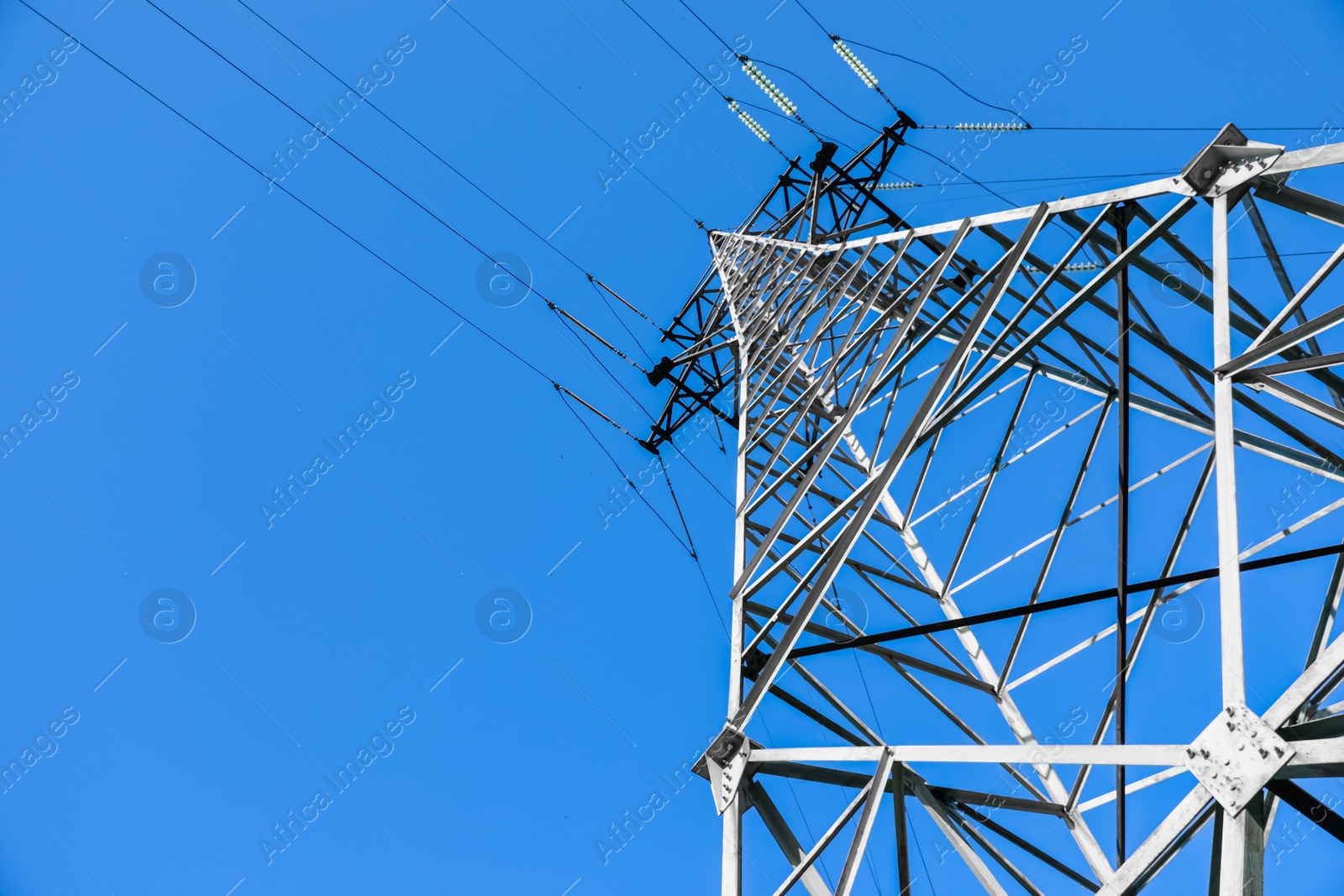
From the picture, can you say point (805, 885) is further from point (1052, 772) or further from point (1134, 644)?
point (1134, 644)

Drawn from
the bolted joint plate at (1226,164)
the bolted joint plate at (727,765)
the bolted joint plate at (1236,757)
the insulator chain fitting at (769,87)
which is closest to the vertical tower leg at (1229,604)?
the bolted joint plate at (1236,757)

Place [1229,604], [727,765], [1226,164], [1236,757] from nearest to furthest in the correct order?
[1236,757] → [1229,604] → [1226,164] → [727,765]

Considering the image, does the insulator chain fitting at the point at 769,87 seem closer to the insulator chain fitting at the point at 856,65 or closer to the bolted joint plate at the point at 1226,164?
the insulator chain fitting at the point at 856,65

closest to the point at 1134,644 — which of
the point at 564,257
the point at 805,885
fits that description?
the point at 805,885

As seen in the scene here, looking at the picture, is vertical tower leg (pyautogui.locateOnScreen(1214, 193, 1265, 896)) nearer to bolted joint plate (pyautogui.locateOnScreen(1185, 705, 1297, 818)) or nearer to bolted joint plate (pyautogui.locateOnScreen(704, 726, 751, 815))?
bolted joint plate (pyautogui.locateOnScreen(1185, 705, 1297, 818))

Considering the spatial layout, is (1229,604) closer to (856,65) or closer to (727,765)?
(727,765)

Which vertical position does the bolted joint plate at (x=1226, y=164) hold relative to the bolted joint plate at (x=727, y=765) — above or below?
above

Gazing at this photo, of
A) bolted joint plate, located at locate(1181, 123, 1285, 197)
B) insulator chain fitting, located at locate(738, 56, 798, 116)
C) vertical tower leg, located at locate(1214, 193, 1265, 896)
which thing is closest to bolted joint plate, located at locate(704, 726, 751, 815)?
vertical tower leg, located at locate(1214, 193, 1265, 896)

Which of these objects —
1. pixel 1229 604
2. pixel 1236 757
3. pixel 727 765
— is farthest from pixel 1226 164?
pixel 727 765
